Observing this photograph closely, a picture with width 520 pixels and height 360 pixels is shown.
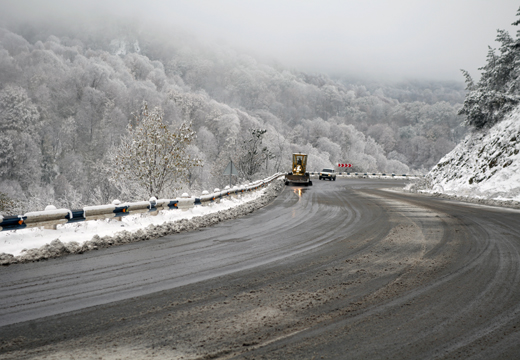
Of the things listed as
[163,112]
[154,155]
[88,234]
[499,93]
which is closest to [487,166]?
[499,93]

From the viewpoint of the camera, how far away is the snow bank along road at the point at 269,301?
363 centimetres

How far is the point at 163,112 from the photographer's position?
5022cm

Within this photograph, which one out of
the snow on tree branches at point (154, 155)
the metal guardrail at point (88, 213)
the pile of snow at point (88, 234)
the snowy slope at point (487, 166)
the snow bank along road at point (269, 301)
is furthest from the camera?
the snow on tree branches at point (154, 155)

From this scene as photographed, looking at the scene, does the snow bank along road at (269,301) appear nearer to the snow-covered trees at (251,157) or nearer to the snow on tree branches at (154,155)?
the snow on tree branches at (154,155)

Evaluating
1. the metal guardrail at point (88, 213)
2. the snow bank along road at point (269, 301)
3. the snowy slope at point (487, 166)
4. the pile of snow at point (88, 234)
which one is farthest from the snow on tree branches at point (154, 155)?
the snowy slope at point (487, 166)

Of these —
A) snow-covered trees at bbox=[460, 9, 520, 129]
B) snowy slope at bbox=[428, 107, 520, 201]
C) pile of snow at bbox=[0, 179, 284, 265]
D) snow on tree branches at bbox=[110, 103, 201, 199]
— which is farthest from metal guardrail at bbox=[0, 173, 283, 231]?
snow-covered trees at bbox=[460, 9, 520, 129]

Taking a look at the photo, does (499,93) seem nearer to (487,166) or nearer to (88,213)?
(487,166)

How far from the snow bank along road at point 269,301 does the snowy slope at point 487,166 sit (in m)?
18.7

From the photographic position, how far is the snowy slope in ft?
80.1

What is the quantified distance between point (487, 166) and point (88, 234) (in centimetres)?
2852

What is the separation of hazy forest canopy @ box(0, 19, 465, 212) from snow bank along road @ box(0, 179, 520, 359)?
1185 inches

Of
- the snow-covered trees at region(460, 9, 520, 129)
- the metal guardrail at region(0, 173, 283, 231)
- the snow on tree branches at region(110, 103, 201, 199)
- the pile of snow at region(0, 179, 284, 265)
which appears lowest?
the pile of snow at region(0, 179, 284, 265)

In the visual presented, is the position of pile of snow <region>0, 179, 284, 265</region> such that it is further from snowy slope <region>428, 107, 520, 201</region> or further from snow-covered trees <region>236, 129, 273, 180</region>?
snow-covered trees <region>236, 129, 273, 180</region>

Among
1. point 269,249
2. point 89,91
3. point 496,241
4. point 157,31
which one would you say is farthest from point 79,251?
point 157,31
